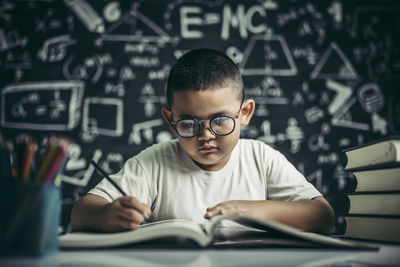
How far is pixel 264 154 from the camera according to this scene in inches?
47.4

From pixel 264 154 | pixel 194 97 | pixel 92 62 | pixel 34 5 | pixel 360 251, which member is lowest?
pixel 360 251

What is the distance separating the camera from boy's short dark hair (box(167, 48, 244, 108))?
3.32 ft

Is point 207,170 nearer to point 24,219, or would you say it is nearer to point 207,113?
point 207,113

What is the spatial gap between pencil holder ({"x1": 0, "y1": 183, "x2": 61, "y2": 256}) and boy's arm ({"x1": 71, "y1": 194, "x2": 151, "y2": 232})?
0.72ft

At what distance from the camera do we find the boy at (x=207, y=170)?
910mm

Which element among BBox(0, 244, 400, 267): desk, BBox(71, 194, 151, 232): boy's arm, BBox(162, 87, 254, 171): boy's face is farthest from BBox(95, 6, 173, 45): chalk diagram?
BBox(0, 244, 400, 267): desk

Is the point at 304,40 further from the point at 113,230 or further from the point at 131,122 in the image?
the point at 113,230

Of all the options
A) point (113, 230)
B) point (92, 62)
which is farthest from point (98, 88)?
point (113, 230)

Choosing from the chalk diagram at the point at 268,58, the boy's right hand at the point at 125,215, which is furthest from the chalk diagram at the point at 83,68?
the boy's right hand at the point at 125,215

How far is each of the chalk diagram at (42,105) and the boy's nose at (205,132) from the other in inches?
50.6

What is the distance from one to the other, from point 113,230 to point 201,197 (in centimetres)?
43

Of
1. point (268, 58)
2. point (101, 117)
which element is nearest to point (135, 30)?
point (101, 117)

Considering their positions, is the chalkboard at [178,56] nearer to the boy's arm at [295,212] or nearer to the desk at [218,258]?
the boy's arm at [295,212]

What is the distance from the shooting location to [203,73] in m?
1.02
